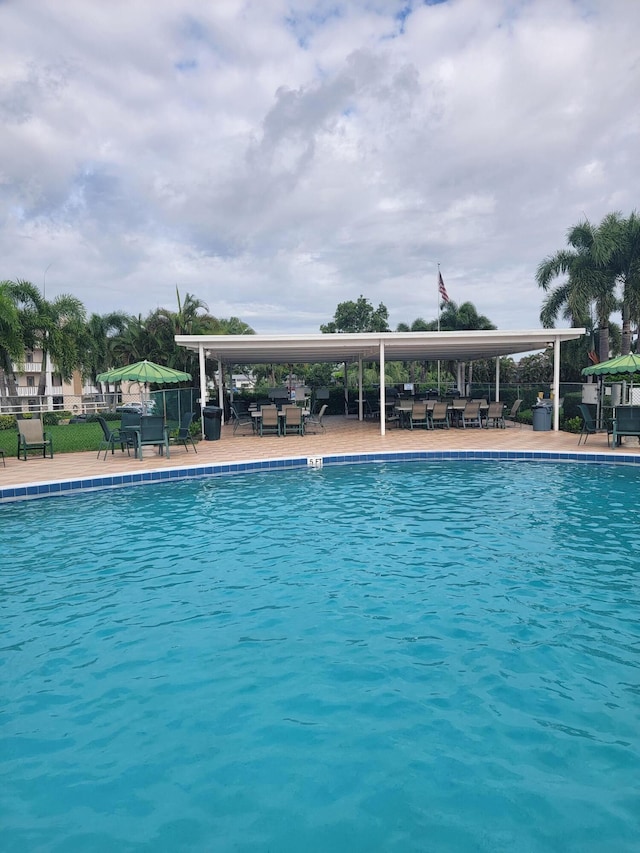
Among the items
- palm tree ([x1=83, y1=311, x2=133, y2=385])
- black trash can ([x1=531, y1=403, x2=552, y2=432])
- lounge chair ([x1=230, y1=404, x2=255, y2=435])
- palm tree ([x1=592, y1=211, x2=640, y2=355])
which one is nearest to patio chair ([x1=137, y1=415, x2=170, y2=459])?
lounge chair ([x1=230, y1=404, x2=255, y2=435])

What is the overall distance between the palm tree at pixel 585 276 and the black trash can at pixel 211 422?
52.9ft

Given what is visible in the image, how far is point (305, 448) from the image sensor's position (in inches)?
516

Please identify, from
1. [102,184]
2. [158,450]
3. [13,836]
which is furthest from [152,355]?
[13,836]

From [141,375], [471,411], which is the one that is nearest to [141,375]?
[141,375]

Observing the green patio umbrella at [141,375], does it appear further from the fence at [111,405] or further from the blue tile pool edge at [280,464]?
the blue tile pool edge at [280,464]

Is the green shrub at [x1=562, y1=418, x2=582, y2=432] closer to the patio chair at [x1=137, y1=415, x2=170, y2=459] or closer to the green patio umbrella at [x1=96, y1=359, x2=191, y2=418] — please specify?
the green patio umbrella at [x1=96, y1=359, x2=191, y2=418]

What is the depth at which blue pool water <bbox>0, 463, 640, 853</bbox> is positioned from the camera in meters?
2.42

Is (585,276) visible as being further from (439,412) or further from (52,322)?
(52,322)

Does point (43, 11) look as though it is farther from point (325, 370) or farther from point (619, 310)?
point (325, 370)

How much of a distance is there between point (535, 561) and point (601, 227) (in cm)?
2179

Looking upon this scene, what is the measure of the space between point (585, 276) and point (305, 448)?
53.7 ft

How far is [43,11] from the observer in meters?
11.3

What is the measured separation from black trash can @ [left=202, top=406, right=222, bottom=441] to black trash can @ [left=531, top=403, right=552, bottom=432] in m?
9.55

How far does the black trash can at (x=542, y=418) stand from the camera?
16.3m
